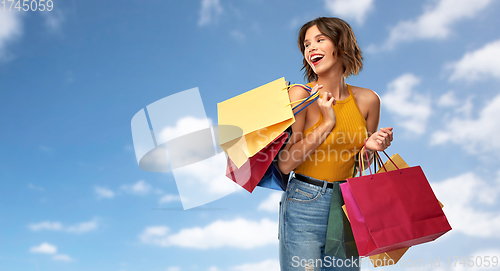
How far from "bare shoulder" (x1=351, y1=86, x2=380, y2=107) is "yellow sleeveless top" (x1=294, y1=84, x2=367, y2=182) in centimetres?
22

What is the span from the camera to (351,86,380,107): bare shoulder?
2.00 meters

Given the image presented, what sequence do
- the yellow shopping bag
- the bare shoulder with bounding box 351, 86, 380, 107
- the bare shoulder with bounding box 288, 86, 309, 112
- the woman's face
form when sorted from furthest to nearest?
the bare shoulder with bounding box 351, 86, 380, 107, the woman's face, the bare shoulder with bounding box 288, 86, 309, 112, the yellow shopping bag

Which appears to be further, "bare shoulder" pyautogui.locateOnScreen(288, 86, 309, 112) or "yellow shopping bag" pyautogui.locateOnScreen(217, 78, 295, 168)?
"bare shoulder" pyautogui.locateOnScreen(288, 86, 309, 112)

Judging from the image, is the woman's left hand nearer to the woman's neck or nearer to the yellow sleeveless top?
the yellow sleeveless top

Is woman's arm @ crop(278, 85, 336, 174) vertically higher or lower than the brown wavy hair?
lower

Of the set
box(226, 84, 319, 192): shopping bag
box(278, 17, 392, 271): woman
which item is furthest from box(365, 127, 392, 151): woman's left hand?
box(226, 84, 319, 192): shopping bag

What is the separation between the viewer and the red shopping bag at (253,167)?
1625 millimetres

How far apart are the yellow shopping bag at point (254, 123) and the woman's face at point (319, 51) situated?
1.00 ft

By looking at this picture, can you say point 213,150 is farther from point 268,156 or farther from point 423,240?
point 423,240

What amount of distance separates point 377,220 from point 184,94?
108cm

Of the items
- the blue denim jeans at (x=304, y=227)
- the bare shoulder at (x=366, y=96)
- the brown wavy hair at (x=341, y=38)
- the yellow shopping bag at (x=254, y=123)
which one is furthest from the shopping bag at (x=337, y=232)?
the brown wavy hair at (x=341, y=38)

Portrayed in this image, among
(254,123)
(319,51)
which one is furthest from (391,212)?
(319,51)

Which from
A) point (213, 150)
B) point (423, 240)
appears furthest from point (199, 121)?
point (423, 240)

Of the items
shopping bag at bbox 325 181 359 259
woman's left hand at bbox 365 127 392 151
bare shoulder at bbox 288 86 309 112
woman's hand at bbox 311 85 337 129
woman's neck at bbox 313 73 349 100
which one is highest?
woman's neck at bbox 313 73 349 100
